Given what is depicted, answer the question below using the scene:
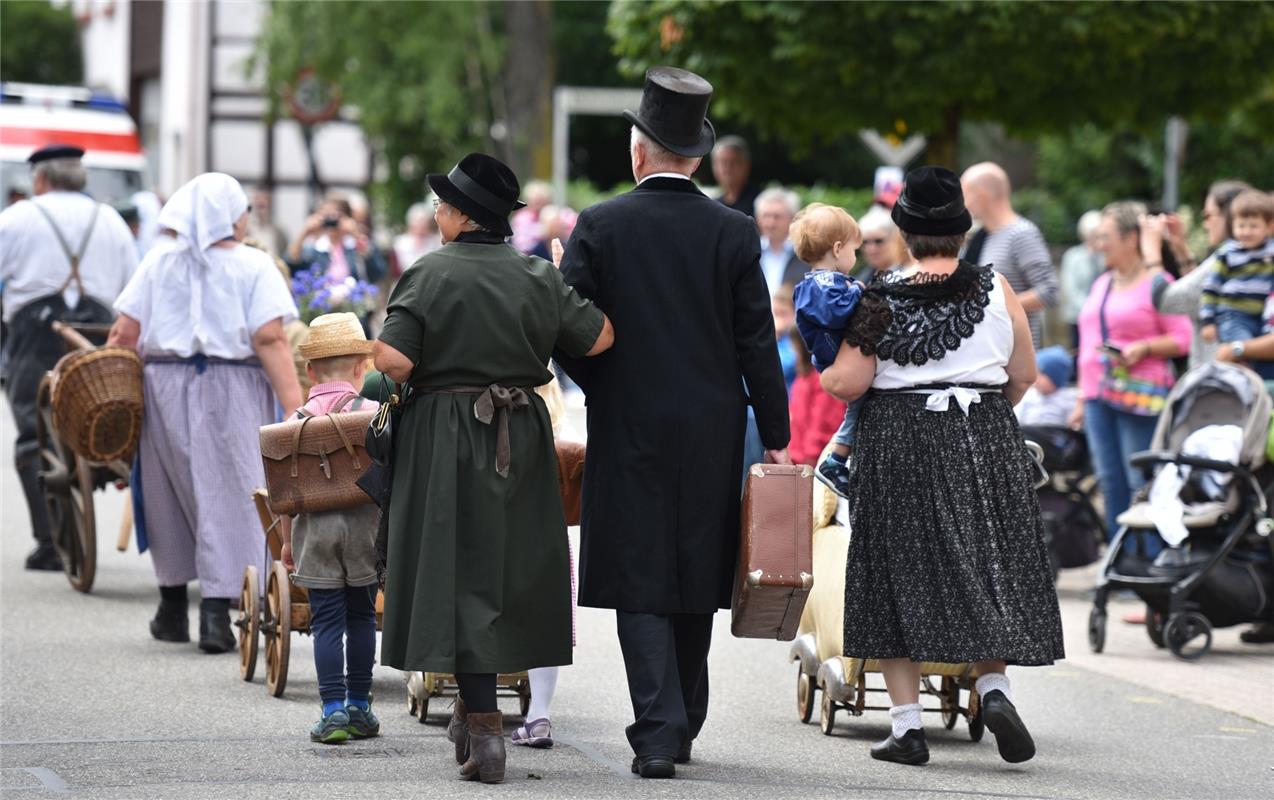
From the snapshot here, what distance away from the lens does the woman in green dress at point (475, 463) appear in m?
6.21

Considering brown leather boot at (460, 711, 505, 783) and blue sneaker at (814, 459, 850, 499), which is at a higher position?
blue sneaker at (814, 459, 850, 499)

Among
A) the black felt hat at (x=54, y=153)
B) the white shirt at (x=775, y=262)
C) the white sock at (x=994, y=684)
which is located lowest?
the white sock at (x=994, y=684)

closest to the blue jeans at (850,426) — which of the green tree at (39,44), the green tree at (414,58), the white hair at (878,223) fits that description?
the white hair at (878,223)

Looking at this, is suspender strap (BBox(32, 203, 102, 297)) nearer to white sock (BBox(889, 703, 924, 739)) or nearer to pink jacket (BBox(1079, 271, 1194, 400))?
pink jacket (BBox(1079, 271, 1194, 400))

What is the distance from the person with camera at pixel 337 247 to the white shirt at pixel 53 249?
2998 millimetres

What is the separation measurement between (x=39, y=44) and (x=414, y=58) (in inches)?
1135

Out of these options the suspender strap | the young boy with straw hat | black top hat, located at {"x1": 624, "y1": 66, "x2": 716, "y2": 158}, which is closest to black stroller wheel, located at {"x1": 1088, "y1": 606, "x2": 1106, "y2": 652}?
the young boy with straw hat

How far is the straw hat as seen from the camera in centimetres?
739

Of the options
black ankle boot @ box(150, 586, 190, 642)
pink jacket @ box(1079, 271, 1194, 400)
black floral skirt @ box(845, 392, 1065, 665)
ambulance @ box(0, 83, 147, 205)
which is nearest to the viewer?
black floral skirt @ box(845, 392, 1065, 665)

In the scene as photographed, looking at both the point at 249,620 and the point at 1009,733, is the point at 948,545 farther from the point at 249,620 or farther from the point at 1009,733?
the point at 249,620

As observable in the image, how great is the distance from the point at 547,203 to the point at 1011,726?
15.4 meters

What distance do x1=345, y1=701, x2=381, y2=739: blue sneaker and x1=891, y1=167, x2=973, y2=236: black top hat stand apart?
2.35 m

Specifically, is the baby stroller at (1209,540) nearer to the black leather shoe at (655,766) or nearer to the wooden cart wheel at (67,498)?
the black leather shoe at (655,766)

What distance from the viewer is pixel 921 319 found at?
6816mm
